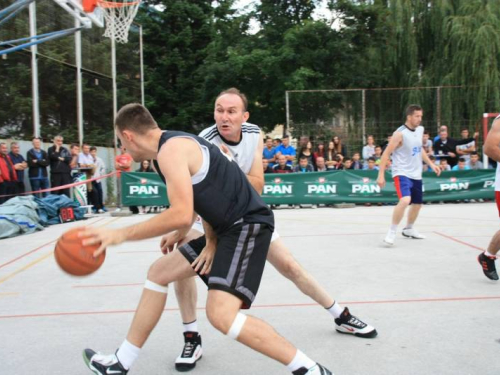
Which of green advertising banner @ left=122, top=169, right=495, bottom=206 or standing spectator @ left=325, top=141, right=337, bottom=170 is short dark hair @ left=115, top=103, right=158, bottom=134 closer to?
green advertising banner @ left=122, top=169, right=495, bottom=206

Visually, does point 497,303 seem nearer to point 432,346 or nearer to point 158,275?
point 432,346

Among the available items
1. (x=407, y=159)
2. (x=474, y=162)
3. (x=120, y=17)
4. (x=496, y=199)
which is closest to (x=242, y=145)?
(x=496, y=199)

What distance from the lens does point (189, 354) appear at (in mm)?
3605

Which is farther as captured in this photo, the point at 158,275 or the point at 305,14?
the point at 305,14

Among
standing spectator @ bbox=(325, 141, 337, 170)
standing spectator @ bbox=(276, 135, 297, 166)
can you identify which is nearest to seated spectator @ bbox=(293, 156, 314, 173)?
standing spectator @ bbox=(276, 135, 297, 166)

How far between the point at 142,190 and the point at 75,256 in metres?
11.1

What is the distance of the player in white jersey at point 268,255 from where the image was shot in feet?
Answer: 12.1

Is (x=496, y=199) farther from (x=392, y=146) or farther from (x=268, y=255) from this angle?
(x=268, y=255)

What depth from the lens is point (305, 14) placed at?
26484 mm

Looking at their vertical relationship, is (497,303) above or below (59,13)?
below

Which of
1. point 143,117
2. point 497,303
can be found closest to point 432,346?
point 497,303

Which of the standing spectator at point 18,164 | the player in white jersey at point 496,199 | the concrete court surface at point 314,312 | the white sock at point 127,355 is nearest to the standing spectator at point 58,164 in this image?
the standing spectator at point 18,164

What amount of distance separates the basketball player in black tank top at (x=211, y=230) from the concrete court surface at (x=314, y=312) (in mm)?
623

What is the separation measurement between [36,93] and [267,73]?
11169mm
